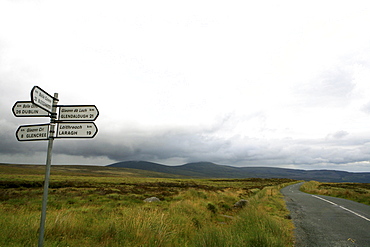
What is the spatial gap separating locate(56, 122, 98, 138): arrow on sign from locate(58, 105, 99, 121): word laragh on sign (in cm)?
12

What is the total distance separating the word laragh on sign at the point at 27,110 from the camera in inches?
192

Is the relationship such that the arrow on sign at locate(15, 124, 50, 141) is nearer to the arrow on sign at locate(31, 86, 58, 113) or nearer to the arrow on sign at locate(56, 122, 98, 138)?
the arrow on sign at locate(56, 122, 98, 138)

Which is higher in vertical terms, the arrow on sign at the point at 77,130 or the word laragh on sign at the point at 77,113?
the word laragh on sign at the point at 77,113

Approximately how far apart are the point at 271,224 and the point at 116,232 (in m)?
5.48

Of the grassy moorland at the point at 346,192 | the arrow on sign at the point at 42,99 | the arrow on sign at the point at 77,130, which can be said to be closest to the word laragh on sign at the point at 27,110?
the arrow on sign at the point at 42,99

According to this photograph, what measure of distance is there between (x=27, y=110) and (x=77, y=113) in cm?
117

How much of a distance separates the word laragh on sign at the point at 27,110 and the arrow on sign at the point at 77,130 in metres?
0.45

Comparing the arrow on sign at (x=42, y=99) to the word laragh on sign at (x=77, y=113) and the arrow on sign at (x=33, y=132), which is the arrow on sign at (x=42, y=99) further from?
the arrow on sign at (x=33, y=132)

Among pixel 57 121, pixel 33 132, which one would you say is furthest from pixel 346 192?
pixel 33 132

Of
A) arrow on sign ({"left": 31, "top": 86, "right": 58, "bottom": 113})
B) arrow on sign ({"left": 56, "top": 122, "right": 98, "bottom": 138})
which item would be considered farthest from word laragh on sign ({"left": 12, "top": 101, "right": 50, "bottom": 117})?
arrow on sign ({"left": 56, "top": 122, "right": 98, "bottom": 138})

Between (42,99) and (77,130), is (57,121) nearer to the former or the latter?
(77,130)

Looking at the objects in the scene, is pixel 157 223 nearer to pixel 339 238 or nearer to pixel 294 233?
pixel 294 233

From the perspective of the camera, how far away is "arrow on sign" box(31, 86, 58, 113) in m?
4.16

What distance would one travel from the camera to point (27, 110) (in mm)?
4973
